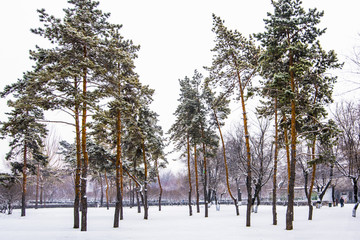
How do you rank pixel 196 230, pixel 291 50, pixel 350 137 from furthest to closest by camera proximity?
pixel 350 137 → pixel 196 230 → pixel 291 50

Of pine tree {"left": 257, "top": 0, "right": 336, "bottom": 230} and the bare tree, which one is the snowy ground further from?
the bare tree

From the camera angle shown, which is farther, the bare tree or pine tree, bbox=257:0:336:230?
the bare tree

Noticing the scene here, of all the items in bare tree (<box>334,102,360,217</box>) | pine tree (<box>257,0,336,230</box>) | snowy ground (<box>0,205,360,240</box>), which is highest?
pine tree (<box>257,0,336,230</box>)

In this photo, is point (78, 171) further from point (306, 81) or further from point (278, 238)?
point (306, 81)

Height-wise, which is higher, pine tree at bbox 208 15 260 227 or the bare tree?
pine tree at bbox 208 15 260 227

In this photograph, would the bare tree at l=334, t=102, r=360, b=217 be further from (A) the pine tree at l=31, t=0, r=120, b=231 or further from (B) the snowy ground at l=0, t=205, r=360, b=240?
(A) the pine tree at l=31, t=0, r=120, b=231

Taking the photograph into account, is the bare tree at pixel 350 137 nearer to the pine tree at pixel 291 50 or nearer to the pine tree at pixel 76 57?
the pine tree at pixel 291 50

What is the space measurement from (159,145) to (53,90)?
1705cm

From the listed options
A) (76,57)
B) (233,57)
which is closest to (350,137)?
(233,57)

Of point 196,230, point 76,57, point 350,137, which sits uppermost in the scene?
point 76,57

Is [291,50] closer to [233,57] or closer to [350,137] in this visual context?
[233,57]

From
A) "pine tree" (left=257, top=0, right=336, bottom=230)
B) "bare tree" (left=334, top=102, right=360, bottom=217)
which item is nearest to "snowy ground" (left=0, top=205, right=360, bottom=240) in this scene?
"pine tree" (left=257, top=0, right=336, bottom=230)

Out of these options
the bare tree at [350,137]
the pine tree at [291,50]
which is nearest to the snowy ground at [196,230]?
the pine tree at [291,50]

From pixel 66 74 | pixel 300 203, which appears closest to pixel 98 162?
pixel 66 74
